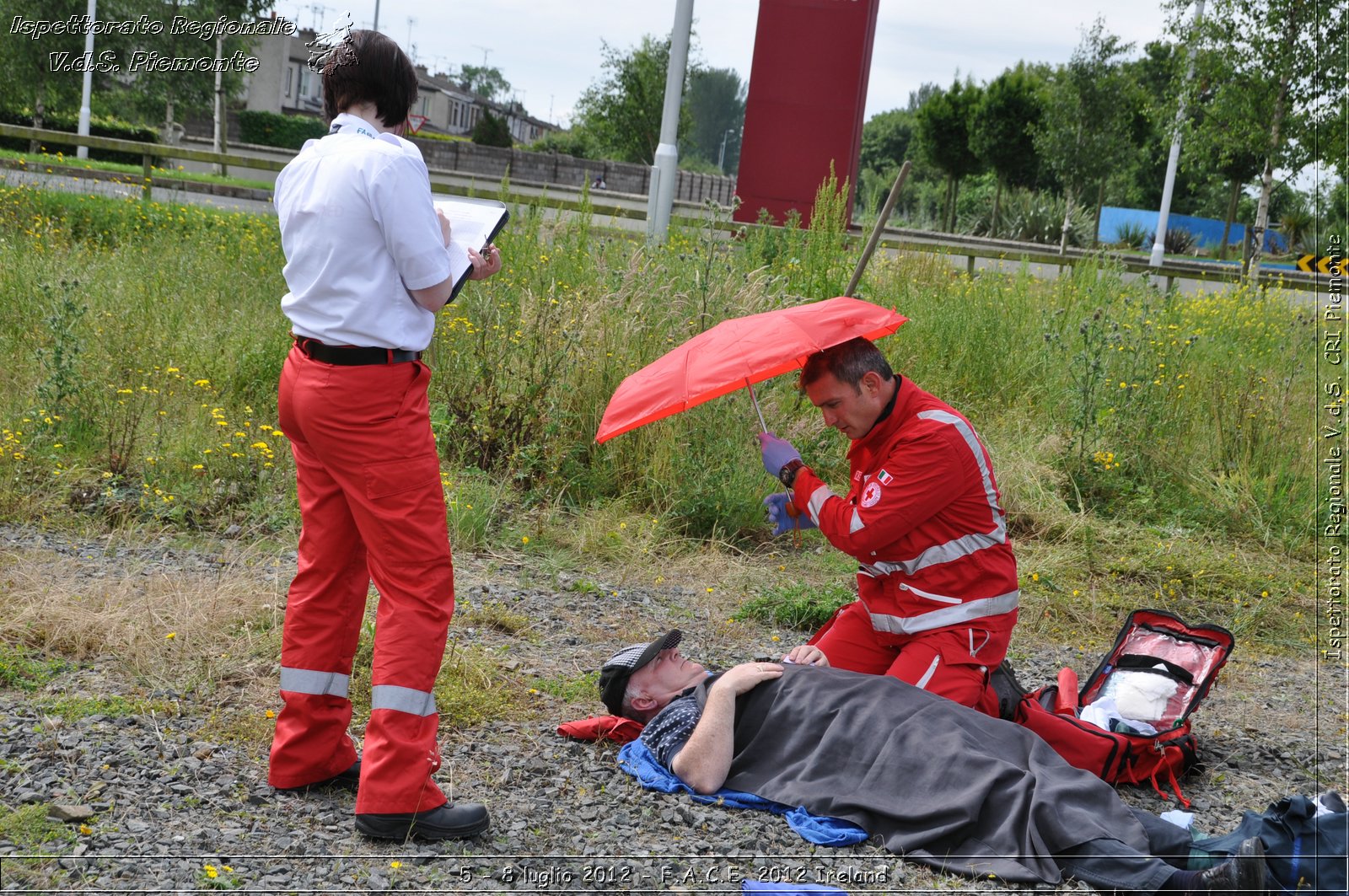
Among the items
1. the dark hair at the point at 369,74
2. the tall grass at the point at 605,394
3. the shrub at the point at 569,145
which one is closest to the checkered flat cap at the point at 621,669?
the dark hair at the point at 369,74

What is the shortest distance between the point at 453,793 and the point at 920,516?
180 centimetres

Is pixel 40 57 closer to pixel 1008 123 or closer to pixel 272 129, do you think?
pixel 272 129

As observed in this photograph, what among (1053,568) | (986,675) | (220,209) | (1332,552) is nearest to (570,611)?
(986,675)

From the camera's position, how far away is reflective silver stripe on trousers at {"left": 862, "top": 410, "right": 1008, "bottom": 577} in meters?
3.96

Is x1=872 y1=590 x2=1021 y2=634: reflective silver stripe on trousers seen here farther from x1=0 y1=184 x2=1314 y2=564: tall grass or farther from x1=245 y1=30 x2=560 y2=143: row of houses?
x1=245 y1=30 x2=560 y2=143: row of houses

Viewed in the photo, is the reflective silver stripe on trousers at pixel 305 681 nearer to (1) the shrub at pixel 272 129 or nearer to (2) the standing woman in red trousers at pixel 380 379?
(2) the standing woman in red trousers at pixel 380 379

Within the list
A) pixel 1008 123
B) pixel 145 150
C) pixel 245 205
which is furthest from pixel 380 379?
pixel 1008 123

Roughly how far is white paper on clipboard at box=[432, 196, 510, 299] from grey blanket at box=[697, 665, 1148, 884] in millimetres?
1648

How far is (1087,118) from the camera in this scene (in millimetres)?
30250

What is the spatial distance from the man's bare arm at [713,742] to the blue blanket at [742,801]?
36 mm

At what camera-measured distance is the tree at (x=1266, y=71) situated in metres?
12.8

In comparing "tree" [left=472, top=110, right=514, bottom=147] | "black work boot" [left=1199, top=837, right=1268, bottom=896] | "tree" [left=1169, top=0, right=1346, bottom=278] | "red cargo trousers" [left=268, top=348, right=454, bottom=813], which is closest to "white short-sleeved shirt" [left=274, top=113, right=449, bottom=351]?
"red cargo trousers" [left=268, top=348, right=454, bottom=813]

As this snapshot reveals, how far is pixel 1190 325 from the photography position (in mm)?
9859

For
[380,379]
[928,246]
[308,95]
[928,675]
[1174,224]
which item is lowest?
[928,675]
